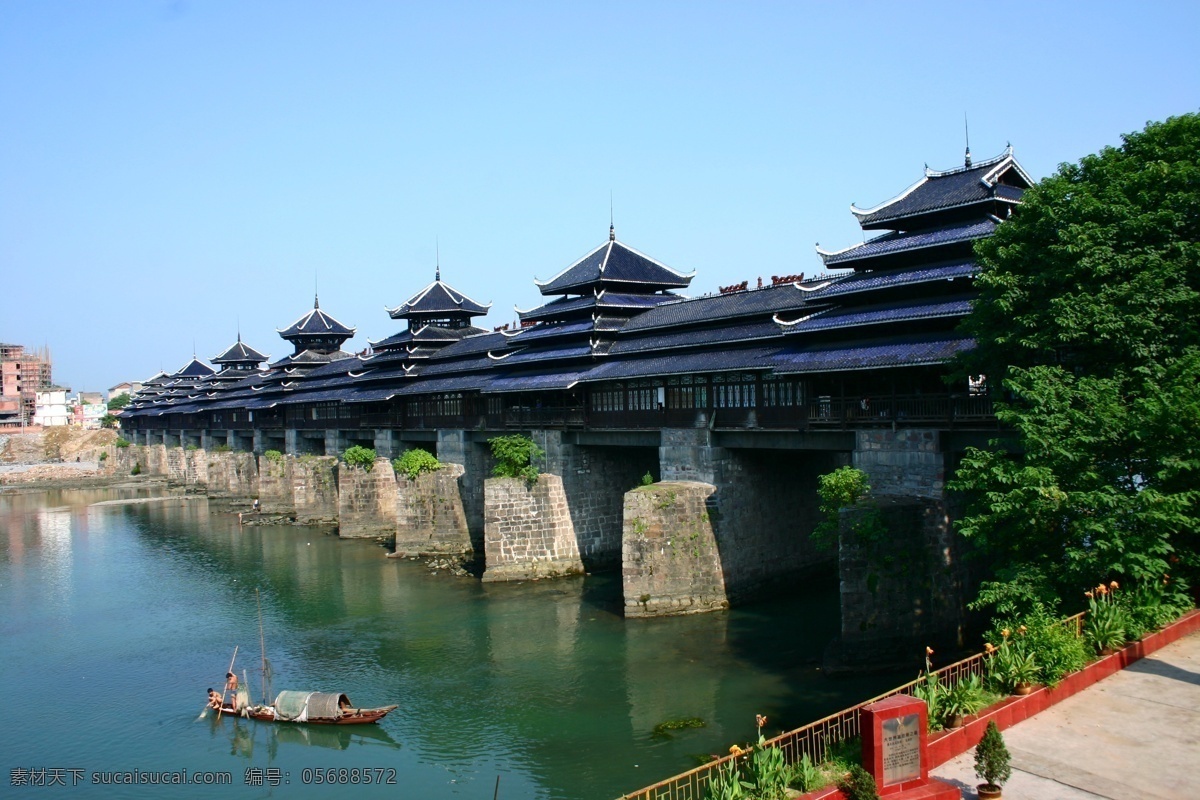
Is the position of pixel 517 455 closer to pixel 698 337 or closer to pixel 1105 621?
pixel 698 337

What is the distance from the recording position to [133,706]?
26.5m

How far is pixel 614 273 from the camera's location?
4325 centimetres

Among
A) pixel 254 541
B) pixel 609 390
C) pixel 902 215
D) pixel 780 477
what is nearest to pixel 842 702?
pixel 780 477

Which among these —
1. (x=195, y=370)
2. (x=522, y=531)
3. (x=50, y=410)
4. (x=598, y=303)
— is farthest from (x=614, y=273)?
(x=50, y=410)

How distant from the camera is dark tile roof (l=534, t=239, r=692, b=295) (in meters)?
43.1

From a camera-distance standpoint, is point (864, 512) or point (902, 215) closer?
point (864, 512)

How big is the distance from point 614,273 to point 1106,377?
26.9 meters

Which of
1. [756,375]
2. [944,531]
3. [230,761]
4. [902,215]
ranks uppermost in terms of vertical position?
[902,215]

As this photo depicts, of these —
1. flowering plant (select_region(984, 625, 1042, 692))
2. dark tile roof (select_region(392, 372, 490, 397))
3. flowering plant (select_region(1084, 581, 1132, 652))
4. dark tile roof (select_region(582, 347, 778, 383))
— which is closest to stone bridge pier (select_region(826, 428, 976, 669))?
dark tile roof (select_region(582, 347, 778, 383))

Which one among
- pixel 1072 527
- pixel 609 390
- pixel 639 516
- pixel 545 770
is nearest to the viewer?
pixel 1072 527

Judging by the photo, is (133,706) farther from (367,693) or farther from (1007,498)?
(1007,498)

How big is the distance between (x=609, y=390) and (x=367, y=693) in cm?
1734

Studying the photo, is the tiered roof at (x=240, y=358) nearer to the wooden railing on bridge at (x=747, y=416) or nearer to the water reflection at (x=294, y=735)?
the wooden railing on bridge at (x=747, y=416)

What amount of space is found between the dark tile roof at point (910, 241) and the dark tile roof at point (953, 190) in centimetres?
65
